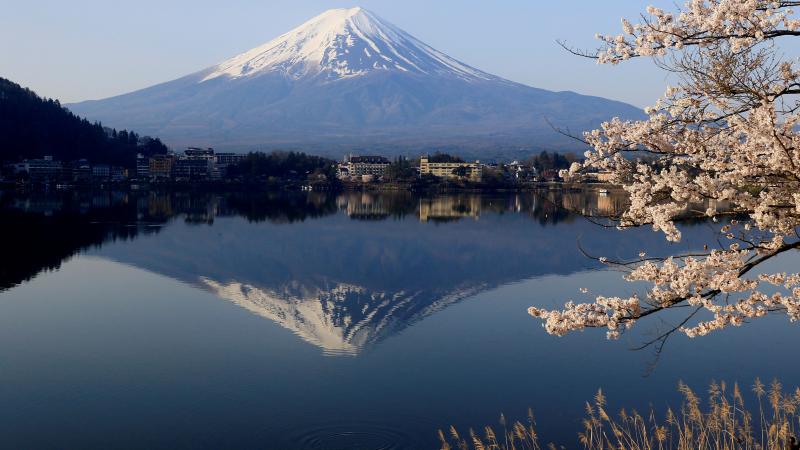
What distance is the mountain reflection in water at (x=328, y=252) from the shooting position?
14.6m

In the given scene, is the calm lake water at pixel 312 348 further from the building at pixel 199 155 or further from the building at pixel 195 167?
the building at pixel 199 155

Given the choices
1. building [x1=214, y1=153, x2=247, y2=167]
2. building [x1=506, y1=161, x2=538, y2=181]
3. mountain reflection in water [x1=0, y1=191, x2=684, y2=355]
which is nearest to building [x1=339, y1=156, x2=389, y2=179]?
building [x1=214, y1=153, x2=247, y2=167]


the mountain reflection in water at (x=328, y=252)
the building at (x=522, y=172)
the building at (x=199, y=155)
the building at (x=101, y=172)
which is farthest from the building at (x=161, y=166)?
the mountain reflection in water at (x=328, y=252)

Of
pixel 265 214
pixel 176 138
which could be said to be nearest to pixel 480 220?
pixel 265 214

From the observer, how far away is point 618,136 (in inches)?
178

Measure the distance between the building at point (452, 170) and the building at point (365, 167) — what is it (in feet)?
14.6

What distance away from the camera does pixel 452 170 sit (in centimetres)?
7019

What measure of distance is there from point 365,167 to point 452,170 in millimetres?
10838

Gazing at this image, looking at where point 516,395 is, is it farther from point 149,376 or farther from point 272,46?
point 272,46

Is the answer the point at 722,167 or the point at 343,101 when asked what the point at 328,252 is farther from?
the point at 343,101

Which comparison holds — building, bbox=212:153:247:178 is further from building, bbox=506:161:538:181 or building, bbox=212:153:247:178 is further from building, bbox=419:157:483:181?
building, bbox=506:161:538:181

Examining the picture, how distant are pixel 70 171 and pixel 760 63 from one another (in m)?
67.7

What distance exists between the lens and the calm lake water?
7.89 m

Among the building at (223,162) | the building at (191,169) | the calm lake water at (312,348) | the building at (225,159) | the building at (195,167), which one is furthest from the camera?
the building at (225,159)
